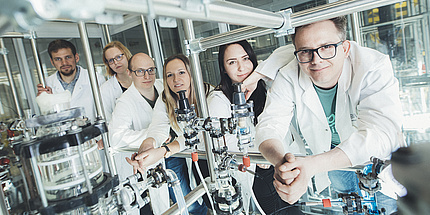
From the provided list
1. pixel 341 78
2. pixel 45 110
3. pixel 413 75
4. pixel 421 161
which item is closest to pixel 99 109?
pixel 45 110

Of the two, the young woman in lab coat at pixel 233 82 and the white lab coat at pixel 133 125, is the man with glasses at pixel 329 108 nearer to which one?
the young woman in lab coat at pixel 233 82

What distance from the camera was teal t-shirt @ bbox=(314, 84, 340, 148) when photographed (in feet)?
3.82

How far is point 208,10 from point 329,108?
1.00 metres

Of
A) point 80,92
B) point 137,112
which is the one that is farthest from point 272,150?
point 80,92

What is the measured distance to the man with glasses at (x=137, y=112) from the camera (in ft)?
5.32

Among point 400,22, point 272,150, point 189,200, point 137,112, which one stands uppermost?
point 400,22

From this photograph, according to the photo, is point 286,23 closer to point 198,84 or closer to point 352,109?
point 198,84

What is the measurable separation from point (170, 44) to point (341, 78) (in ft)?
5.79

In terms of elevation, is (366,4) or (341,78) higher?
(366,4)

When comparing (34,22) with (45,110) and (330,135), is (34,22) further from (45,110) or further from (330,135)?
(330,135)

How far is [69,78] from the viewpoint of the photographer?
187 cm

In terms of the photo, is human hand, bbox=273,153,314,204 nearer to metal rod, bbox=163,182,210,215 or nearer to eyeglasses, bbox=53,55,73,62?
metal rod, bbox=163,182,210,215

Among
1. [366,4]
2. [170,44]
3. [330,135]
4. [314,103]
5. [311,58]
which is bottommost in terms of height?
[330,135]

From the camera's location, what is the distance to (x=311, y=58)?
0.99 m
